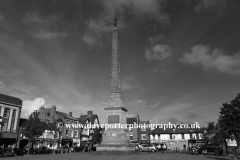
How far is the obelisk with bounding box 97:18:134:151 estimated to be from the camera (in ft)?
75.3

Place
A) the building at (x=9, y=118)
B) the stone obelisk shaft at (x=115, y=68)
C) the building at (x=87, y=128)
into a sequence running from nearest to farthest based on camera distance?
the stone obelisk shaft at (x=115, y=68), the building at (x=9, y=118), the building at (x=87, y=128)

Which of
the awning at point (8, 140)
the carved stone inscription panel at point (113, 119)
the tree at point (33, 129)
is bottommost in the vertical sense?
the awning at point (8, 140)

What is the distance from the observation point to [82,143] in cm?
5538

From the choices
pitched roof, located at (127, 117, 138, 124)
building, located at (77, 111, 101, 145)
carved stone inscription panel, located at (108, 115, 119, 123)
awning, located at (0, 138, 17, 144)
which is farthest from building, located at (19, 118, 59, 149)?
pitched roof, located at (127, 117, 138, 124)

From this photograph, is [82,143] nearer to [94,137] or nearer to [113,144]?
[94,137]

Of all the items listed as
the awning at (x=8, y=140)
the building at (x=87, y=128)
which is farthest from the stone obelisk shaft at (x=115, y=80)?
the building at (x=87, y=128)

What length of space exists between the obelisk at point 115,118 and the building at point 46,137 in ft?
67.8

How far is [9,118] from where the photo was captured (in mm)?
35406

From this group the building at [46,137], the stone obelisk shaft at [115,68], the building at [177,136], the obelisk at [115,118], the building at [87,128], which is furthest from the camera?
the building at [87,128]

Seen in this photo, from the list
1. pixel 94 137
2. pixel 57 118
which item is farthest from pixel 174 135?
pixel 57 118

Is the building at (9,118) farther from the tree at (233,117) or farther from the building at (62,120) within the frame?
the tree at (233,117)

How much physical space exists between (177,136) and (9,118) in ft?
148

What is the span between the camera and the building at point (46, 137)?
3931 centimetres

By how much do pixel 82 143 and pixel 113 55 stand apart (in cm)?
3681
